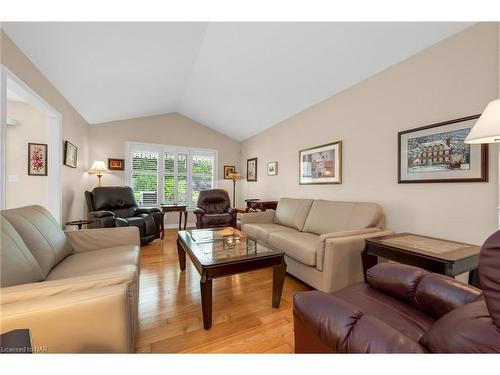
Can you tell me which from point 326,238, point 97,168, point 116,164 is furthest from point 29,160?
point 326,238

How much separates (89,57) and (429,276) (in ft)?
11.4

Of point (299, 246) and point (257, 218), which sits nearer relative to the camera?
point (299, 246)

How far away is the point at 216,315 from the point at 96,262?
981mm

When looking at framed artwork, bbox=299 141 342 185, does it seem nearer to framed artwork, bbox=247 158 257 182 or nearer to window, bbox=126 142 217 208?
framed artwork, bbox=247 158 257 182

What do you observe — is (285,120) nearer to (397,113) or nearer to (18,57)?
(397,113)

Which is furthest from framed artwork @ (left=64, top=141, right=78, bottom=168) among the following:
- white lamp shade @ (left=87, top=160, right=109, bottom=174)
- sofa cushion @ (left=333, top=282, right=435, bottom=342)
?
sofa cushion @ (left=333, top=282, right=435, bottom=342)

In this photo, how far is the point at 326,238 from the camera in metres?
1.92

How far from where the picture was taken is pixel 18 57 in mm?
1933

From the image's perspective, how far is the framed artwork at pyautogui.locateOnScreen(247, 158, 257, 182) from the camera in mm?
5164

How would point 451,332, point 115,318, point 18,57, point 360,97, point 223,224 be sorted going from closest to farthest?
point 451,332
point 115,318
point 18,57
point 360,97
point 223,224

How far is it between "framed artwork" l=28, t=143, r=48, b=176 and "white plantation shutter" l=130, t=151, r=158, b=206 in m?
1.64

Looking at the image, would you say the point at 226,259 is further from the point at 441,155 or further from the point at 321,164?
the point at 321,164

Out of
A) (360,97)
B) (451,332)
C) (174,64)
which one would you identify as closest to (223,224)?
(174,64)

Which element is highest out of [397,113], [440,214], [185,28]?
[185,28]
